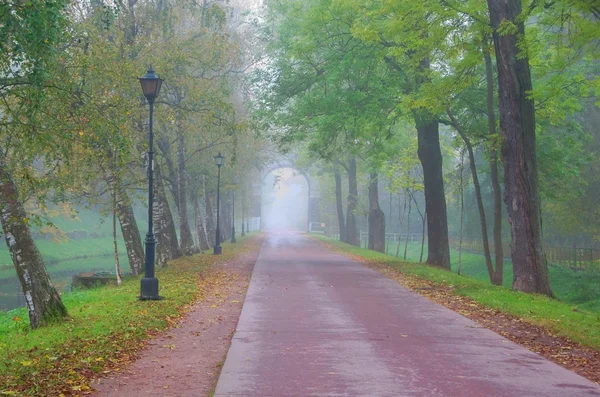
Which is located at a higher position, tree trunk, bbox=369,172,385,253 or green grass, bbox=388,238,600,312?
tree trunk, bbox=369,172,385,253

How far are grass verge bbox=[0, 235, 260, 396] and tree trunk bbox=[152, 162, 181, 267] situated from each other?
8.79m

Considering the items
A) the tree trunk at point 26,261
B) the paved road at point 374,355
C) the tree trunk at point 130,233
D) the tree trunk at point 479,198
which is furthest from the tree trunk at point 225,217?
the tree trunk at point 26,261

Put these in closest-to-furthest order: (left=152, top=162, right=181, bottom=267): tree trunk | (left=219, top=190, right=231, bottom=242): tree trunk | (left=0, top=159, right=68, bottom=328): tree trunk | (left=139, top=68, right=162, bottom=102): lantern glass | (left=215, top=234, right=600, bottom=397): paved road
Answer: (left=215, top=234, right=600, bottom=397): paved road < (left=0, top=159, right=68, bottom=328): tree trunk < (left=139, top=68, right=162, bottom=102): lantern glass < (left=152, top=162, right=181, bottom=267): tree trunk < (left=219, top=190, right=231, bottom=242): tree trunk

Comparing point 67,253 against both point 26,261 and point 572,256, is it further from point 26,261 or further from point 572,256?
point 26,261

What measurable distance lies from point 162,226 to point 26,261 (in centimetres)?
1543

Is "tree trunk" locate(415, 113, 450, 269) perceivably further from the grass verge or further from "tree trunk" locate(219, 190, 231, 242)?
"tree trunk" locate(219, 190, 231, 242)

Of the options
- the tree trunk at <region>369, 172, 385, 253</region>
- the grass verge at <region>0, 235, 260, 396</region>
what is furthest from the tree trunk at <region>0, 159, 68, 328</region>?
the tree trunk at <region>369, 172, 385, 253</region>

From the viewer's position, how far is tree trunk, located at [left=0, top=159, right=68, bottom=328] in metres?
11.4

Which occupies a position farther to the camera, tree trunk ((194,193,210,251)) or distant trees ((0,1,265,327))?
tree trunk ((194,193,210,251))

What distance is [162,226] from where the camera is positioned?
26.9 meters

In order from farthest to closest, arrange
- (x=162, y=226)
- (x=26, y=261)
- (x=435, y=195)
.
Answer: (x=162, y=226) < (x=435, y=195) < (x=26, y=261)

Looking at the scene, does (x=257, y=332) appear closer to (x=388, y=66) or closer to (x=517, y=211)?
(x=517, y=211)

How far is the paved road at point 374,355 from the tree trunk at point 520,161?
3293 millimetres

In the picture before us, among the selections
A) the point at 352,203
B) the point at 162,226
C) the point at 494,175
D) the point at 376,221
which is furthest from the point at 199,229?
the point at 494,175
